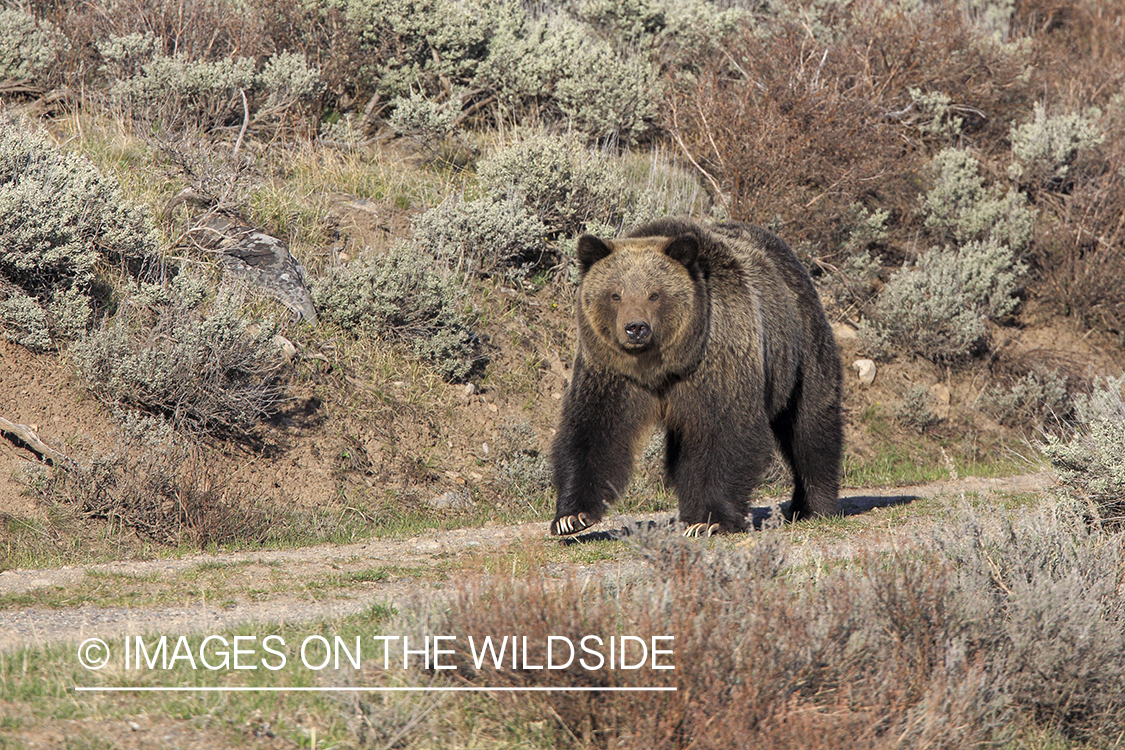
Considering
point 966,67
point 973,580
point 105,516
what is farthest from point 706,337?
point 966,67

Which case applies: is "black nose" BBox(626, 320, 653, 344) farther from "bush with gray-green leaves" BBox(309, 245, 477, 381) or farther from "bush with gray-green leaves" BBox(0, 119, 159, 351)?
"bush with gray-green leaves" BBox(0, 119, 159, 351)

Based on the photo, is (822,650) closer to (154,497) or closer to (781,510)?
(781,510)

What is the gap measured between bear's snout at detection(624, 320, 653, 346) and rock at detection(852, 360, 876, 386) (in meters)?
8.08

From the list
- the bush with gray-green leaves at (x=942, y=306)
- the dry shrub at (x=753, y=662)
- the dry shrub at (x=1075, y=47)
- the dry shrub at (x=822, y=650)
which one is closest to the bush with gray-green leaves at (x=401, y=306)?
the bush with gray-green leaves at (x=942, y=306)

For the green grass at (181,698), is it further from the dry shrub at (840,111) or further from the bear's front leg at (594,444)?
the dry shrub at (840,111)

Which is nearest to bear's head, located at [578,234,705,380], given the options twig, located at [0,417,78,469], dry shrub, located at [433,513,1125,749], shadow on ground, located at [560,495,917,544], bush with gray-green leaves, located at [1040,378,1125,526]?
shadow on ground, located at [560,495,917,544]

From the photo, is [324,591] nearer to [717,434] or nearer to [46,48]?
[717,434]

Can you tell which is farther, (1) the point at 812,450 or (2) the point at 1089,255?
(2) the point at 1089,255

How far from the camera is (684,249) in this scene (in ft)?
24.4

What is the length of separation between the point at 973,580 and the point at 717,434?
220 cm

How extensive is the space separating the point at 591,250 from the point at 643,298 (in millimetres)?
525

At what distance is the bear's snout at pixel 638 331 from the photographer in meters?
6.98

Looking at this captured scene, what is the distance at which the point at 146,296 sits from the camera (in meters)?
10.2

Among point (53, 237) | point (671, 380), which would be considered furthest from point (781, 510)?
point (53, 237)
